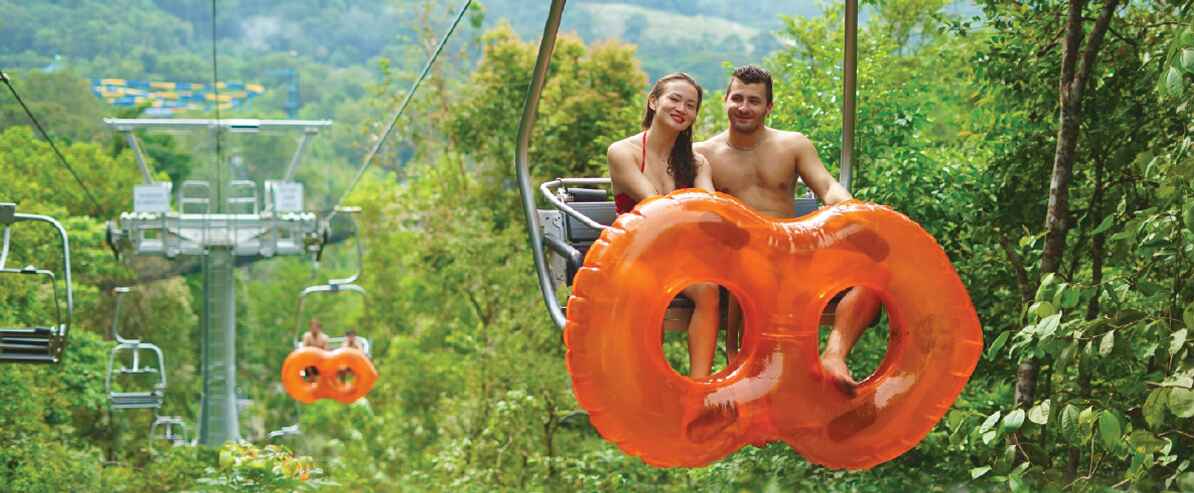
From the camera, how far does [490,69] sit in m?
19.5

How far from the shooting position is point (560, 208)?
4.51 metres

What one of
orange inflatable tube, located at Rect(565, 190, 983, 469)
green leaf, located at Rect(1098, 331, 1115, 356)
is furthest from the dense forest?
orange inflatable tube, located at Rect(565, 190, 983, 469)

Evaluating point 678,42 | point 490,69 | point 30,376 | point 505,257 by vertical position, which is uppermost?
point 678,42

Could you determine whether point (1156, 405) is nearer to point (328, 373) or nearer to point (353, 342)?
point (328, 373)

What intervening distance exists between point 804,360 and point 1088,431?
4.53 feet

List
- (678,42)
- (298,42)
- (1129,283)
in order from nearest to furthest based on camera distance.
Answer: (1129,283) → (678,42) → (298,42)

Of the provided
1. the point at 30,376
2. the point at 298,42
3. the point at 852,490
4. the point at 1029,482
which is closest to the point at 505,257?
the point at 30,376

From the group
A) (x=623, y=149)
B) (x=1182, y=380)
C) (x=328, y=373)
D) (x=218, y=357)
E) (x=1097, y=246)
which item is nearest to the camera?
(x=1182, y=380)

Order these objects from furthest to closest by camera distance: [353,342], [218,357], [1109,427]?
[218,357] → [353,342] → [1109,427]

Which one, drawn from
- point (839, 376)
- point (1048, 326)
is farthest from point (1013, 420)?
point (839, 376)

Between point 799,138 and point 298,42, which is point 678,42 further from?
point 799,138

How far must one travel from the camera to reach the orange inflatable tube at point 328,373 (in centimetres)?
1318

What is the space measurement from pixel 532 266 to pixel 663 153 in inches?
507

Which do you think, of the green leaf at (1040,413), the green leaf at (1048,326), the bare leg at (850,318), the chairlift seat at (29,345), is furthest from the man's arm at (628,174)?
the chairlift seat at (29,345)
